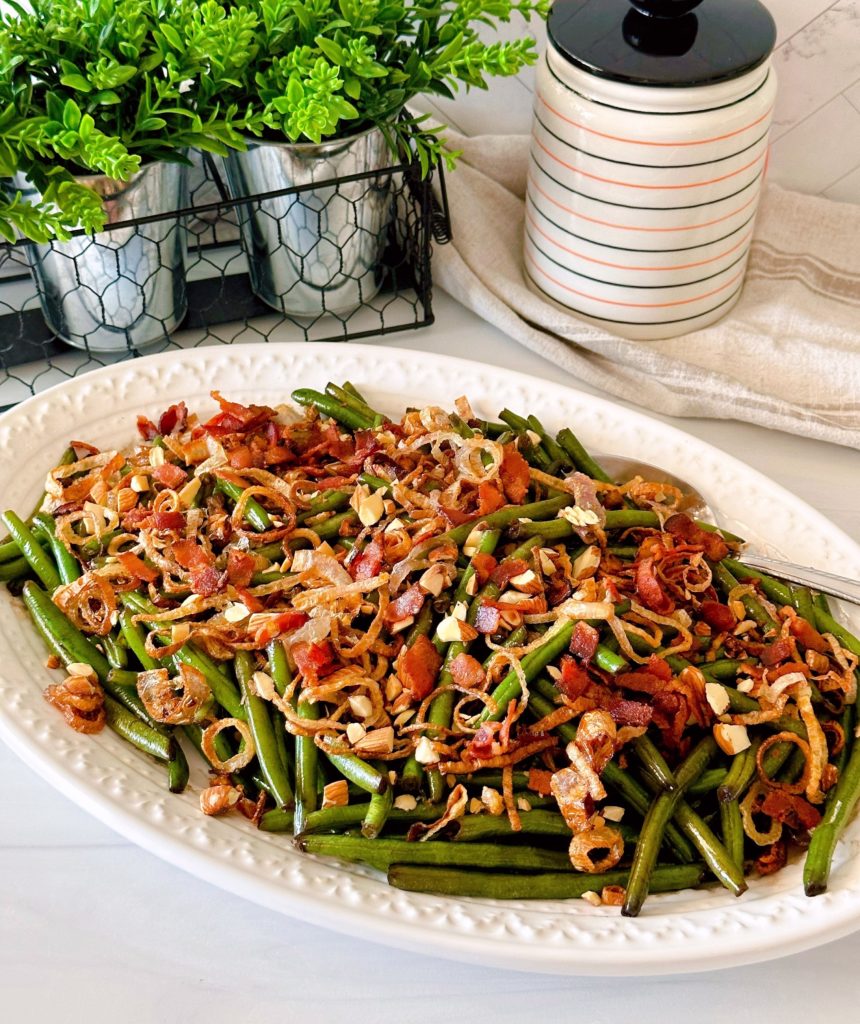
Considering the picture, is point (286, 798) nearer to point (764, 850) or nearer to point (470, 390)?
point (764, 850)

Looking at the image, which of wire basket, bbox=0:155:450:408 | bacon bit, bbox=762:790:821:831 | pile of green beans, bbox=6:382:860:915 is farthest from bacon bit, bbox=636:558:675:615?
wire basket, bbox=0:155:450:408

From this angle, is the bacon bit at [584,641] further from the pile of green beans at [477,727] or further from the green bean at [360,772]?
the green bean at [360,772]

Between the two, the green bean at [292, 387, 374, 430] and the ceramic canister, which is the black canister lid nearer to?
the ceramic canister

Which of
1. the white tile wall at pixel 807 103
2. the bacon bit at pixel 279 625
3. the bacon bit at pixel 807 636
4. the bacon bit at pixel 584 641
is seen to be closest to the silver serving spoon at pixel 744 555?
the bacon bit at pixel 807 636

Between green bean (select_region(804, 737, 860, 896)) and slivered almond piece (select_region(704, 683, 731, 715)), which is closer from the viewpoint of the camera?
green bean (select_region(804, 737, 860, 896))

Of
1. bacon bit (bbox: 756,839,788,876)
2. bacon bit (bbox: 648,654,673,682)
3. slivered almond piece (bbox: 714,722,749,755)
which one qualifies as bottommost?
bacon bit (bbox: 756,839,788,876)

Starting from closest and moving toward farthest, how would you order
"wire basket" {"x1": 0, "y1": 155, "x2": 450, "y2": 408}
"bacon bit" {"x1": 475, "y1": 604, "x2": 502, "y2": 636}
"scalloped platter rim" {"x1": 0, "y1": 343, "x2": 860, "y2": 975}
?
"scalloped platter rim" {"x1": 0, "y1": 343, "x2": 860, "y2": 975} → "bacon bit" {"x1": 475, "y1": 604, "x2": 502, "y2": 636} → "wire basket" {"x1": 0, "y1": 155, "x2": 450, "y2": 408}
